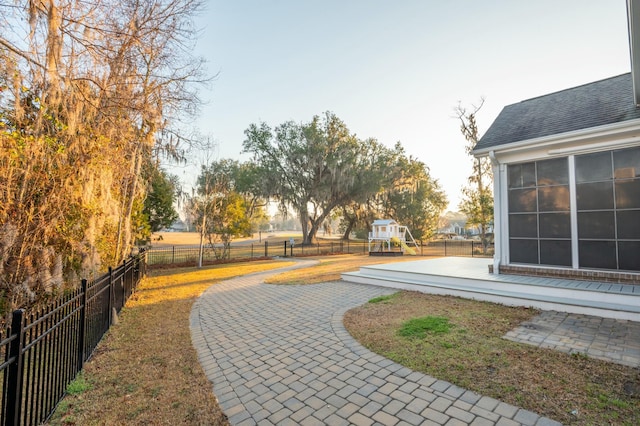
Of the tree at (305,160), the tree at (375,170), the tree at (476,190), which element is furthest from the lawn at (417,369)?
the tree at (375,170)

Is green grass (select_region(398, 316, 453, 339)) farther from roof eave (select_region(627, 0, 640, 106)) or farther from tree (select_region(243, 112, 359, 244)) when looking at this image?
tree (select_region(243, 112, 359, 244))

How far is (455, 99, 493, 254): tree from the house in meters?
8.45

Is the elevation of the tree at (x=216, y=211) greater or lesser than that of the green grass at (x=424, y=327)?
greater

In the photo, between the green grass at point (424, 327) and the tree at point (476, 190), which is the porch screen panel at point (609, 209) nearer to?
the green grass at point (424, 327)

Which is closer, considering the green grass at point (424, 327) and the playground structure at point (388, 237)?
the green grass at point (424, 327)

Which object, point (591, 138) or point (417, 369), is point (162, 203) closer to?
point (417, 369)

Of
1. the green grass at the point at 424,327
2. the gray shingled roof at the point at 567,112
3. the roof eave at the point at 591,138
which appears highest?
the gray shingled roof at the point at 567,112

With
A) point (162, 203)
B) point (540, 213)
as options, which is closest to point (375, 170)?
point (162, 203)

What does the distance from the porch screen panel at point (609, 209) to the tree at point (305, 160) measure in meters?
16.7

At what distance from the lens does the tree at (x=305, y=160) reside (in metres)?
22.5

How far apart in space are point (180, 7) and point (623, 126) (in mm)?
8814

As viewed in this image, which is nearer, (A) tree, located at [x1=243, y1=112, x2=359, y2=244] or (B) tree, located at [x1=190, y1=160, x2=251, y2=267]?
(B) tree, located at [x1=190, y1=160, x2=251, y2=267]

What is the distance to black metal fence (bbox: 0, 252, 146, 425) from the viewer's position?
74.8 inches

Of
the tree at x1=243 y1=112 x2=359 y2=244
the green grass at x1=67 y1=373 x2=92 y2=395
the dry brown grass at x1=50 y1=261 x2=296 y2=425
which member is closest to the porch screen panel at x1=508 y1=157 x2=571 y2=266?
the dry brown grass at x1=50 y1=261 x2=296 y2=425
